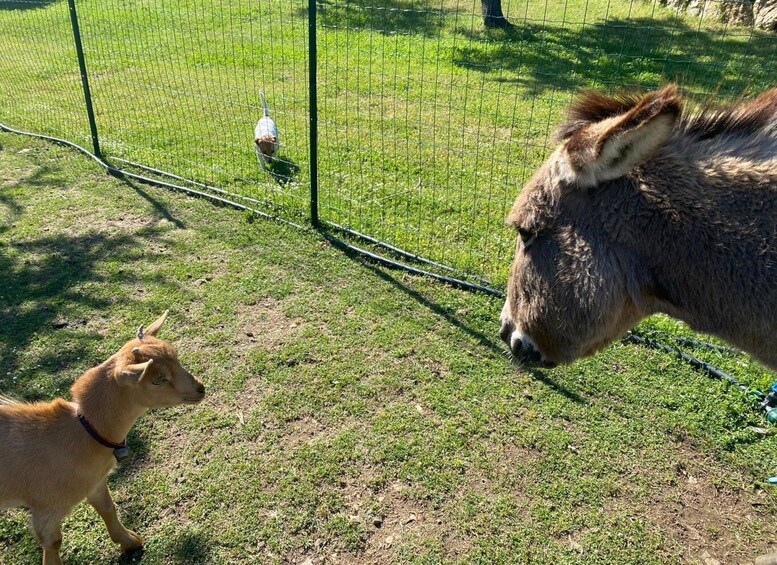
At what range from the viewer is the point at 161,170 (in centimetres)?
751

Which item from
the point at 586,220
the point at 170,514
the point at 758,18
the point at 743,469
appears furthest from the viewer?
the point at 758,18

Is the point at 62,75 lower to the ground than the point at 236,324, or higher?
higher

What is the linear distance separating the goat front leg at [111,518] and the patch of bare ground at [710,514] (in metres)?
2.66

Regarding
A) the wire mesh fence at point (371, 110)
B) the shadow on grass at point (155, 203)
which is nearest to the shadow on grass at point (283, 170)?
the wire mesh fence at point (371, 110)

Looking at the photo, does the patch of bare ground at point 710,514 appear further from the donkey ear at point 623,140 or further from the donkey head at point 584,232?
the donkey ear at point 623,140

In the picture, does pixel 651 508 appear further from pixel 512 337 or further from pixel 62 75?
pixel 62 75

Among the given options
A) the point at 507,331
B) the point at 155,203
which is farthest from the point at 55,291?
the point at 507,331

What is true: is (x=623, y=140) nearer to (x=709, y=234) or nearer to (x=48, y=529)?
(x=709, y=234)

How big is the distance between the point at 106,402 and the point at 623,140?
262 cm

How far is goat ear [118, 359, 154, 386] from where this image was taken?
2775mm

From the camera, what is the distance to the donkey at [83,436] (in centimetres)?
275

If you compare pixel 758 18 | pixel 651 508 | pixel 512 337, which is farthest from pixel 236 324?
pixel 758 18

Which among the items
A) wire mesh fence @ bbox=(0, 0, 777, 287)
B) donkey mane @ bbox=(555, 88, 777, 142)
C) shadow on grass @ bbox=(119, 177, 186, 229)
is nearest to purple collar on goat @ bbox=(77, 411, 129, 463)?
donkey mane @ bbox=(555, 88, 777, 142)

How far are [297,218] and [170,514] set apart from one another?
372cm
